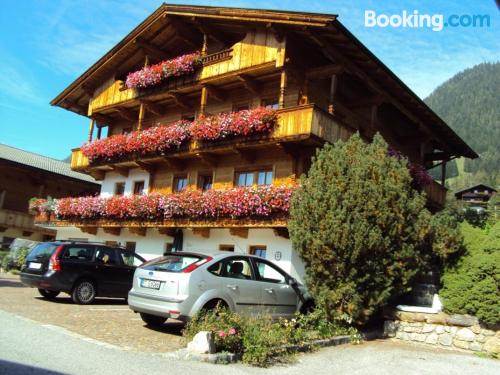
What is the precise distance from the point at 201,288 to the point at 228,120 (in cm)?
899

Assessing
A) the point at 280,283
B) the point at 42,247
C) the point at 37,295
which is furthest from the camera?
the point at 37,295

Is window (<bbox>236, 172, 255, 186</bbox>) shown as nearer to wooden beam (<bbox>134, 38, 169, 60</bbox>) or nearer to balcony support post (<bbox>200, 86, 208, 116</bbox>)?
balcony support post (<bbox>200, 86, 208, 116</bbox>)

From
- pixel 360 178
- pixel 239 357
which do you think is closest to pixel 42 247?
pixel 239 357

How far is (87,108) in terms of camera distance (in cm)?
2822

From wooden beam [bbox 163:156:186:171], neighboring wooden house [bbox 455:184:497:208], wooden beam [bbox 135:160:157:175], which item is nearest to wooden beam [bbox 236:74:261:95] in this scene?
wooden beam [bbox 163:156:186:171]

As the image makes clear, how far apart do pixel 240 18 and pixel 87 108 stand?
13727 mm

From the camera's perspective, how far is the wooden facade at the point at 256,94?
16.3 metres

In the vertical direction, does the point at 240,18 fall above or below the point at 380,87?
above

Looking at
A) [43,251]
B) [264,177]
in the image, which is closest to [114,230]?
[264,177]

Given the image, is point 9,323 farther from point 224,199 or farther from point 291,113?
point 291,113

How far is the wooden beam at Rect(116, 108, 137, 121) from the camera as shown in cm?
2448

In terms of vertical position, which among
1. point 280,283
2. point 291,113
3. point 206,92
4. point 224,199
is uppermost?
point 206,92

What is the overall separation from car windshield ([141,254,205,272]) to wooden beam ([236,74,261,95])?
974cm

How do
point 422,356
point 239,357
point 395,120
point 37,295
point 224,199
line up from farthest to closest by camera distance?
1. point 395,120
2. point 224,199
3. point 37,295
4. point 422,356
5. point 239,357
